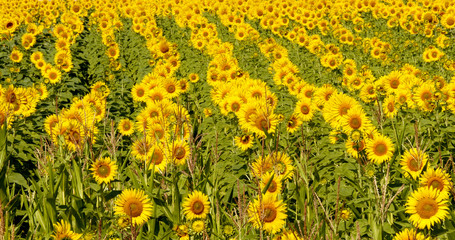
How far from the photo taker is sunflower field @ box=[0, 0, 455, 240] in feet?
10.9

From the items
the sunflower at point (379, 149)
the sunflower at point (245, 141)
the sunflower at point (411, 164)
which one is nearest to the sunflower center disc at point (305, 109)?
the sunflower at point (245, 141)

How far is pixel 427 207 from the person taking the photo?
10.5ft

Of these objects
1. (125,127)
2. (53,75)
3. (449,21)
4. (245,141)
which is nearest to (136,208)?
(245,141)

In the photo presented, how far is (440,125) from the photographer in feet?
17.7

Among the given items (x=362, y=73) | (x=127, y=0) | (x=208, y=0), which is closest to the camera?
(x=362, y=73)

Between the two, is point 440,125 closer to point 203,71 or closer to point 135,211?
point 135,211

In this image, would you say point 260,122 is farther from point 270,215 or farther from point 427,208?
point 427,208

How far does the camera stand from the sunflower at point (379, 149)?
3943mm

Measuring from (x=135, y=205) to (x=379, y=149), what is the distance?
2.15m

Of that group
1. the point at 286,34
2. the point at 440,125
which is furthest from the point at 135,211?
the point at 286,34

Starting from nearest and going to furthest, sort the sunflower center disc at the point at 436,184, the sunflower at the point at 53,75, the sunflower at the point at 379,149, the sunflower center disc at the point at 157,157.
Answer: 1. the sunflower center disc at the point at 436,184
2. the sunflower at the point at 379,149
3. the sunflower center disc at the point at 157,157
4. the sunflower at the point at 53,75

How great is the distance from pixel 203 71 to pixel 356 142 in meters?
6.26

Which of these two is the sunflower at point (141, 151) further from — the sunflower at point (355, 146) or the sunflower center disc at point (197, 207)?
the sunflower at point (355, 146)

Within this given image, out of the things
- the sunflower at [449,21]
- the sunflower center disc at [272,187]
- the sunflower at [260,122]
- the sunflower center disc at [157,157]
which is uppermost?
the sunflower at [449,21]
